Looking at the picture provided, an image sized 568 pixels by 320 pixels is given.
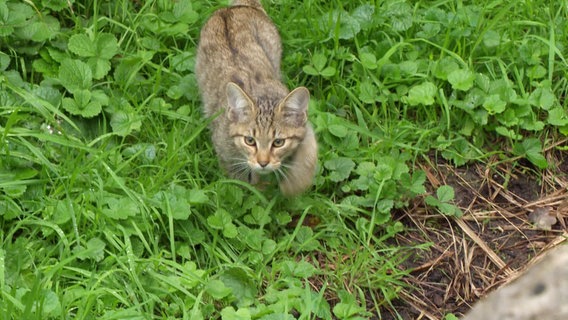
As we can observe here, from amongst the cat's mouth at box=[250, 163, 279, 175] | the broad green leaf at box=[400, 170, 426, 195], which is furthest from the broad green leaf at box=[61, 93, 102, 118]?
the broad green leaf at box=[400, 170, 426, 195]

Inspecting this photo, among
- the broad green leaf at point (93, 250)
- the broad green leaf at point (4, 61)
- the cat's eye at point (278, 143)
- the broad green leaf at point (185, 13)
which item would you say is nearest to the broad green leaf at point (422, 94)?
the cat's eye at point (278, 143)

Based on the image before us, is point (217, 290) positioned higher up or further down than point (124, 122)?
further down

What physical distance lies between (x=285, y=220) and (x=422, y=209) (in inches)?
36.9

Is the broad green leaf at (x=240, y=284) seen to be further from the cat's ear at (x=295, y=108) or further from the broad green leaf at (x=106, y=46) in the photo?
the broad green leaf at (x=106, y=46)

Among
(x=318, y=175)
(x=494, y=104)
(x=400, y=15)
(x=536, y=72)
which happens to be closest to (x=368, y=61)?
(x=400, y=15)

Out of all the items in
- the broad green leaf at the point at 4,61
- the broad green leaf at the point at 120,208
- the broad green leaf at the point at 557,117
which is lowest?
the broad green leaf at the point at 557,117

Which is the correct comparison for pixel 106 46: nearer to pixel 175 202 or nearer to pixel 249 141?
pixel 249 141

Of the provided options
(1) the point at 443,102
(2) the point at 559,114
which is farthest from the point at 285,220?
(2) the point at 559,114

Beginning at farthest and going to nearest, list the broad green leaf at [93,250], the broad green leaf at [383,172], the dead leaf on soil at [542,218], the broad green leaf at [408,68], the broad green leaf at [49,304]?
the broad green leaf at [408,68]
the dead leaf on soil at [542,218]
the broad green leaf at [383,172]
the broad green leaf at [93,250]
the broad green leaf at [49,304]

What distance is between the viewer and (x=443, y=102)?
6.64m

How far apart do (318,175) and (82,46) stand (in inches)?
69.9

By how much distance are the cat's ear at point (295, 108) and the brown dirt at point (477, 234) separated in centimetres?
94

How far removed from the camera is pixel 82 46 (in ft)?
21.6

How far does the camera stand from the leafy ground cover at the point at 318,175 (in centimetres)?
538
